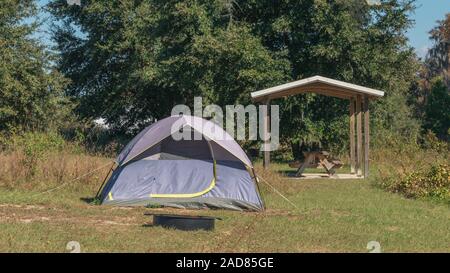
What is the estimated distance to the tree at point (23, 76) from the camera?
23.7 metres

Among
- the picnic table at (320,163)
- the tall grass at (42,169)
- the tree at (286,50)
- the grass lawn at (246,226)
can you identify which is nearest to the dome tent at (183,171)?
the grass lawn at (246,226)

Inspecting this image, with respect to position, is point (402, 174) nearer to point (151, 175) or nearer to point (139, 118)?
point (151, 175)

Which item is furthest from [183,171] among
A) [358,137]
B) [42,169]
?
[358,137]

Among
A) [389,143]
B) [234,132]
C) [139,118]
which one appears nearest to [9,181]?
[234,132]

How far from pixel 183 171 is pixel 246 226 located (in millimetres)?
2923

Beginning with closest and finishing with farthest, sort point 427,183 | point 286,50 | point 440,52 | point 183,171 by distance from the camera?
point 183,171 < point 427,183 < point 286,50 < point 440,52

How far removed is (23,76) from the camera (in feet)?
79.0

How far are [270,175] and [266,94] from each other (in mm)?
4200

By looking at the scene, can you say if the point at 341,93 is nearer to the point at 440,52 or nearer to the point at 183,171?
the point at 183,171

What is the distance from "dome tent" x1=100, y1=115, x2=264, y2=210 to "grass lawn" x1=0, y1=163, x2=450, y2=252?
1.34ft

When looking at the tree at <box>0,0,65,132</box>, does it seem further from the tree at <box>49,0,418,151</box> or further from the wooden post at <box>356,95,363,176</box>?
the wooden post at <box>356,95,363,176</box>

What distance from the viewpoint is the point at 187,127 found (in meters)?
11.8

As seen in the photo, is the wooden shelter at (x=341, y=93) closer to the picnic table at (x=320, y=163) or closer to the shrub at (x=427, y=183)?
the picnic table at (x=320, y=163)

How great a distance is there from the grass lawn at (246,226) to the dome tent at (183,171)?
16.1 inches
